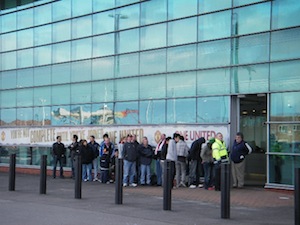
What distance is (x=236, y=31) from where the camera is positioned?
15984mm

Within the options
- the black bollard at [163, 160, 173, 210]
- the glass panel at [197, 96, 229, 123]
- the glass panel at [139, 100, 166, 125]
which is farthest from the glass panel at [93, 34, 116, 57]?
the black bollard at [163, 160, 173, 210]

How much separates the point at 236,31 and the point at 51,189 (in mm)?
7782

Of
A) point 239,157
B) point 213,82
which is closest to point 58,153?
point 213,82

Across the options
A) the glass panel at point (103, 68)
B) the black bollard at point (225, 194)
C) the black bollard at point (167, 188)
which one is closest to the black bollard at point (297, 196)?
the black bollard at point (225, 194)

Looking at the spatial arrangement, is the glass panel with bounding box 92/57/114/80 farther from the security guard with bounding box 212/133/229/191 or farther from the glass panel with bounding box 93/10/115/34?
the security guard with bounding box 212/133/229/191

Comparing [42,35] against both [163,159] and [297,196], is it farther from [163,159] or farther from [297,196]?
[297,196]

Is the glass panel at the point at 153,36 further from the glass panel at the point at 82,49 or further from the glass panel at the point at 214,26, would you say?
→ the glass panel at the point at 82,49

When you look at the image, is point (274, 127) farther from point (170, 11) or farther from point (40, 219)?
point (40, 219)

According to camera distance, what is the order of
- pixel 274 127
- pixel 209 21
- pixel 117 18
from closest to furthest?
pixel 274 127 → pixel 209 21 → pixel 117 18

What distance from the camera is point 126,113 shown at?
1917cm

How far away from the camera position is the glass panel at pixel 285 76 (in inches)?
573

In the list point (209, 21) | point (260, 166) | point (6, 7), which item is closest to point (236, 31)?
point (209, 21)

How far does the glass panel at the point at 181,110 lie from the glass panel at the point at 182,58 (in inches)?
45.6

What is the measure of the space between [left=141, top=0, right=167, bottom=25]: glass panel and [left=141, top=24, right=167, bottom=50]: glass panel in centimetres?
25
